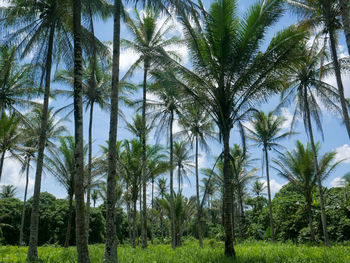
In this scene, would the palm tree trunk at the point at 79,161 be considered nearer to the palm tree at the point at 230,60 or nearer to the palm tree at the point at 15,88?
the palm tree at the point at 230,60

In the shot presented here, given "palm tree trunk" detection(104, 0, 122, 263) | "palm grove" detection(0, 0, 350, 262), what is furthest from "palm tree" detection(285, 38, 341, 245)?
"palm tree trunk" detection(104, 0, 122, 263)

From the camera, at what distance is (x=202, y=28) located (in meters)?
8.91

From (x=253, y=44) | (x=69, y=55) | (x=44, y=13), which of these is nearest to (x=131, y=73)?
(x=69, y=55)

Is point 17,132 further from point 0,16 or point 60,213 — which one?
point 60,213

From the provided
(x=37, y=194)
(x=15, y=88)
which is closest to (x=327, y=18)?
(x=37, y=194)

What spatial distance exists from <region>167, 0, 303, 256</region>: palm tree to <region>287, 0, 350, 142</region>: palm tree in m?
2.73

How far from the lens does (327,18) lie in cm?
1016

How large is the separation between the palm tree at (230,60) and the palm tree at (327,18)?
2730mm

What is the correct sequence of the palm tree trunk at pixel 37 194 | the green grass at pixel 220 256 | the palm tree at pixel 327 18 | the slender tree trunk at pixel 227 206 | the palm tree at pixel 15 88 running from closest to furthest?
the green grass at pixel 220 256 < the slender tree trunk at pixel 227 206 < the palm tree trunk at pixel 37 194 < the palm tree at pixel 327 18 < the palm tree at pixel 15 88

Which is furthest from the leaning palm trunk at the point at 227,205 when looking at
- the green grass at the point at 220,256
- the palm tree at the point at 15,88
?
the palm tree at the point at 15,88

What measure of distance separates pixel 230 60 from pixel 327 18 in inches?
174

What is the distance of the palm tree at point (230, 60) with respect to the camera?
325 inches

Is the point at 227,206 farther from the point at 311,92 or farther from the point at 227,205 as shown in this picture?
the point at 311,92

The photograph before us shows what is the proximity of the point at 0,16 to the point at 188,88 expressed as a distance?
7.26m
